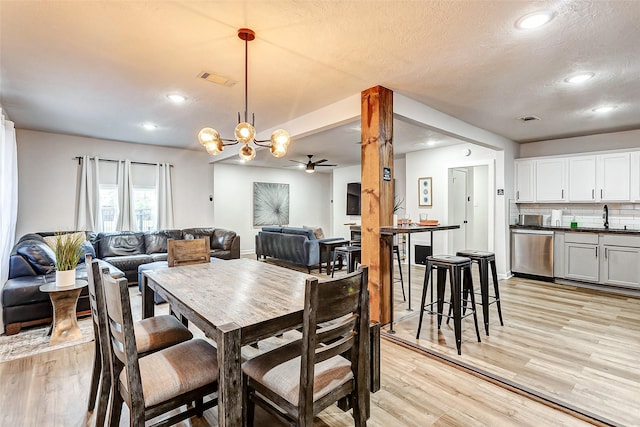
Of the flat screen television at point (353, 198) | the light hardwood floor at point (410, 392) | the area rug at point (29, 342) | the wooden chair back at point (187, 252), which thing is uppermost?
the flat screen television at point (353, 198)

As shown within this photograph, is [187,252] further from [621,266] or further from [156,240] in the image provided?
[621,266]

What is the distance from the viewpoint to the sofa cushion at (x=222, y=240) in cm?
633

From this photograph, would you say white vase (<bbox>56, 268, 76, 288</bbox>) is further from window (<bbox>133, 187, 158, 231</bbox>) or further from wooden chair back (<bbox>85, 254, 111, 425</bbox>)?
window (<bbox>133, 187, 158, 231</bbox>)

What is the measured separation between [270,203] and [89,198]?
4558 millimetres

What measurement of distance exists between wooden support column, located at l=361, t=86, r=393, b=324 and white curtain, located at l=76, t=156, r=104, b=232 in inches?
197

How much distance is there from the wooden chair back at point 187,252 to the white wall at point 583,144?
590 cm

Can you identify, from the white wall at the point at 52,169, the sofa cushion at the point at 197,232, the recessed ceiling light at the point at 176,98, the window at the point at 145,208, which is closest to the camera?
the recessed ceiling light at the point at 176,98

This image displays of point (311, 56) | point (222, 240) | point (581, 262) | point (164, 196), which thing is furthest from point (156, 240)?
point (581, 262)

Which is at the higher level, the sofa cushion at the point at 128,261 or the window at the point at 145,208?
the window at the point at 145,208

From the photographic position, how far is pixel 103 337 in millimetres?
1698

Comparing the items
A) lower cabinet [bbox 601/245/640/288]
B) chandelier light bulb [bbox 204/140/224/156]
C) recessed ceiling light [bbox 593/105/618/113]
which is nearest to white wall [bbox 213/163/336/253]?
chandelier light bulb [bbox 204/140/224/156]

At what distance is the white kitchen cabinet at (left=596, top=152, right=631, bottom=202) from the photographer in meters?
4.75

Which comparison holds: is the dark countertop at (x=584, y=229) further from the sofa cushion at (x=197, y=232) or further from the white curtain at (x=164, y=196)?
the white curtain at (x=164, y=196)

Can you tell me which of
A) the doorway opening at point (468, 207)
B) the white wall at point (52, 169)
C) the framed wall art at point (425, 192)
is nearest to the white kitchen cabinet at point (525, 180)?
the doorway opening at point (468, 207)
